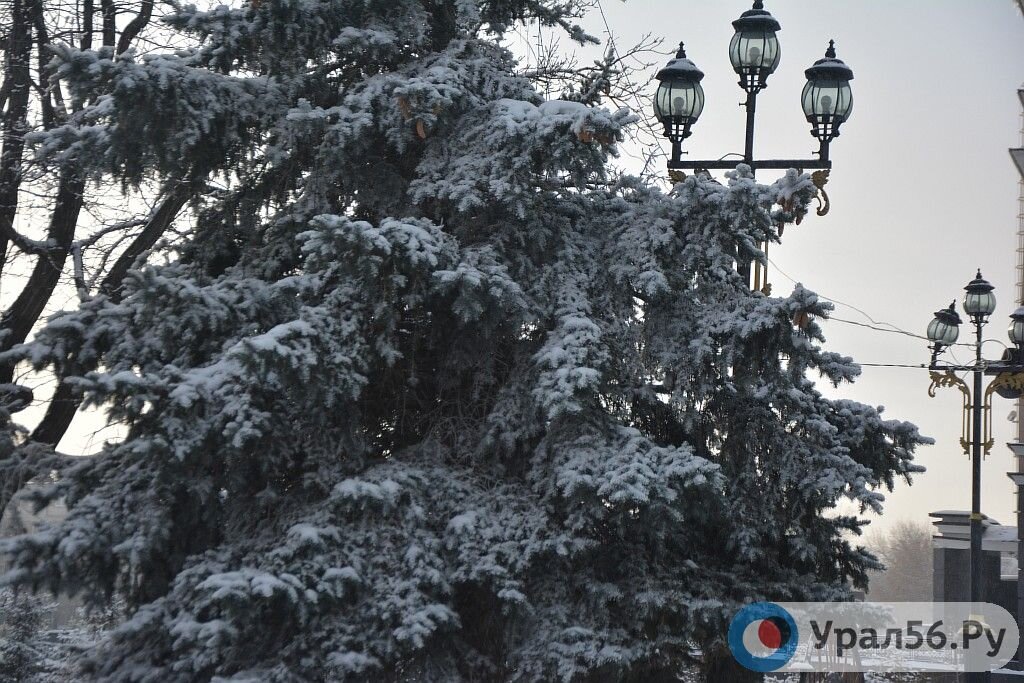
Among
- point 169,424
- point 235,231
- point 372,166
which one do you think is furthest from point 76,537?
point 372,166

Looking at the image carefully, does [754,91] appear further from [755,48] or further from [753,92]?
[755,48]

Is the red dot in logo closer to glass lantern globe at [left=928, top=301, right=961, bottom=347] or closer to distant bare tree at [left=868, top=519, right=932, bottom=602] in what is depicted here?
glass lantern globe at [left=928, top=301, right=961, bottom=347]

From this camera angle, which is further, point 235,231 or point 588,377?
point 235,231

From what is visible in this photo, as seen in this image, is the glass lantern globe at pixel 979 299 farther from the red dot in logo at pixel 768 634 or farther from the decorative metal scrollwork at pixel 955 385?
the red dot in logo at pixel 768 634

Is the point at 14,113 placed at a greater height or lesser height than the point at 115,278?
greater

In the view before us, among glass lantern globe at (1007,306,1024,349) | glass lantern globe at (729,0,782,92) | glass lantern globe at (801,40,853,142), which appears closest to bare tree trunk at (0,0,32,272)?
glass lantern globe at (729,0,782,92)

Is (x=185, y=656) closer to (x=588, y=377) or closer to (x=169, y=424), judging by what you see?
(x=169, y=424)

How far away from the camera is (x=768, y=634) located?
7.24m

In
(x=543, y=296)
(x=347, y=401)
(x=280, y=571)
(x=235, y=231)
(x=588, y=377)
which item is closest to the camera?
(x=280, y=571)

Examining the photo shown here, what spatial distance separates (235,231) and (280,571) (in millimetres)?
3131

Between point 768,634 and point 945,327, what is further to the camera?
point 945,327

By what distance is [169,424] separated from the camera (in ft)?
20.8

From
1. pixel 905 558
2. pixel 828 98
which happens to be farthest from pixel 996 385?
pixel 905 558

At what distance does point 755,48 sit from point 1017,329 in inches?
313
